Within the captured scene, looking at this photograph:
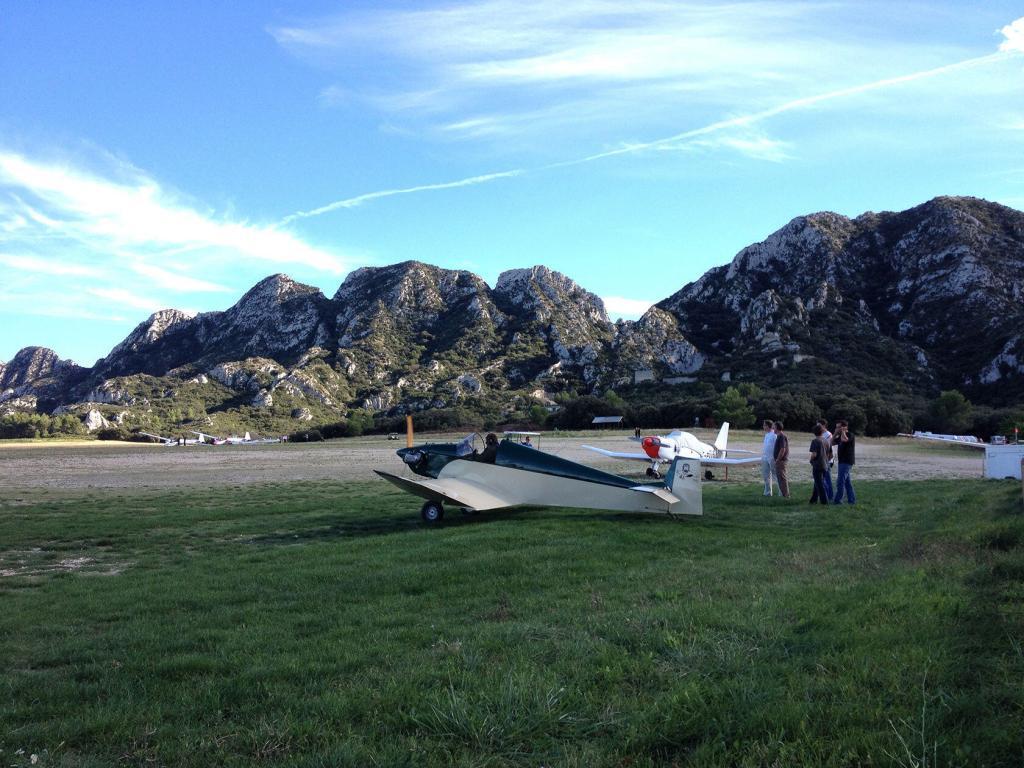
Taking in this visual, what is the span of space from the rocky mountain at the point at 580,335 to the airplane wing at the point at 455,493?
3640 inches

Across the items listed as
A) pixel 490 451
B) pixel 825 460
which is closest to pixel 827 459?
pixel 825 460

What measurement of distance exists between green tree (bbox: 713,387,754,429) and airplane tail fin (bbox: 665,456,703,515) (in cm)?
6283

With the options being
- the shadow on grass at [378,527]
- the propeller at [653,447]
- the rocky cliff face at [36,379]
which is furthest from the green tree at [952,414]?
the rocky cliff face at [36,379]

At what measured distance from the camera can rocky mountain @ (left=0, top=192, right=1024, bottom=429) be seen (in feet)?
332

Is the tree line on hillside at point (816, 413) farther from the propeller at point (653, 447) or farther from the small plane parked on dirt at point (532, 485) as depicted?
the small plane parked on dirt at point (532, 485)

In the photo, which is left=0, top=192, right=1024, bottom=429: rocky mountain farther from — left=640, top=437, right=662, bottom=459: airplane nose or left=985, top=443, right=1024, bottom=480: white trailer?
left=640, top=437, right=662, bottom=459: airplane nose

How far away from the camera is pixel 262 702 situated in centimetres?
388

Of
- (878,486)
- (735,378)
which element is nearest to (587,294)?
(735,378)

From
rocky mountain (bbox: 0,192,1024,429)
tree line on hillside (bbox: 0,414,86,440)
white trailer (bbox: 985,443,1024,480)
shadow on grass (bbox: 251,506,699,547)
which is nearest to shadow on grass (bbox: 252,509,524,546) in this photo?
shadow on grass (bbox: 251,506,699,547)

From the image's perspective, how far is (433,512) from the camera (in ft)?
43.6

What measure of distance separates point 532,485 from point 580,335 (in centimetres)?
14119

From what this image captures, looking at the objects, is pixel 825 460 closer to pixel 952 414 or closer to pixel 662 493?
pixel 662 493

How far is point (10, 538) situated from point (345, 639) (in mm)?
10497

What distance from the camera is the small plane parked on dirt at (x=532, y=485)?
42.3 feet
